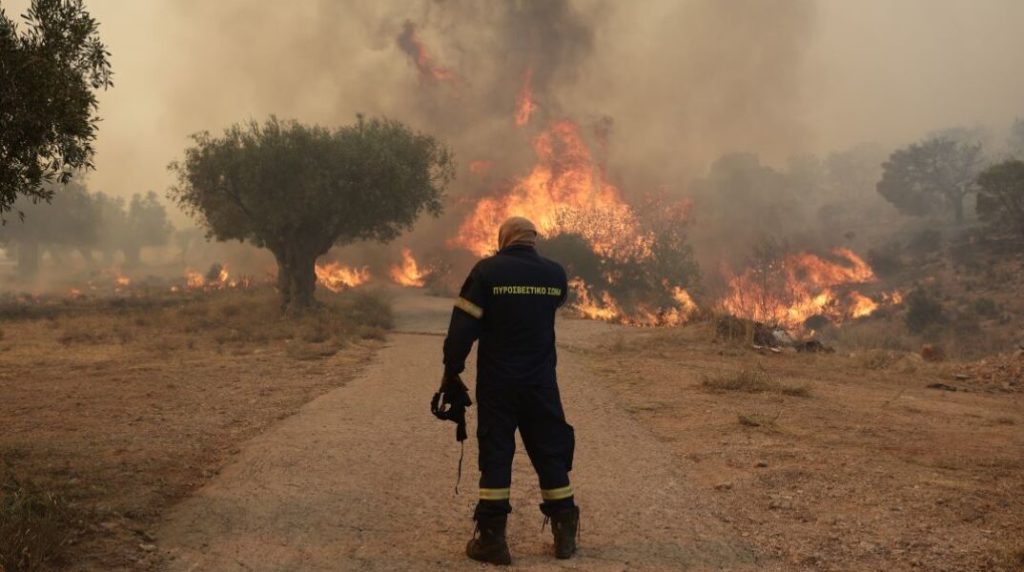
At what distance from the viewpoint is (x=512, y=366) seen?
5.40m

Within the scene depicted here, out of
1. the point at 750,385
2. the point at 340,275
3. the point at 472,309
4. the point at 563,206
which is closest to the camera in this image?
the point at 472,309

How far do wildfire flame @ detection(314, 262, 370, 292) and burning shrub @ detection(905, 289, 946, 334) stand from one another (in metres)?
32.9

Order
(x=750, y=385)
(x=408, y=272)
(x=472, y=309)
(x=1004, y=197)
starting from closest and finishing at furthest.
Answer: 1. (x=472, y=309)
2. (x=750, y=385)
3. (x=408, y=272)
4. (x=1004, y=197)

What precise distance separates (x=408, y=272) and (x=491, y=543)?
4448 cm

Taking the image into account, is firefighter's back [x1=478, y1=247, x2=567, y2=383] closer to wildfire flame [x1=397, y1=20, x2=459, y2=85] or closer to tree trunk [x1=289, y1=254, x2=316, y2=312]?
tree trunk [x1=289, y1=254, x2=316, y2=312]

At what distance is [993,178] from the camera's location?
1965 inches

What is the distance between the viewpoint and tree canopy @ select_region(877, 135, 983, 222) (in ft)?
243

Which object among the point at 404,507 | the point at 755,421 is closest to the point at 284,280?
the point at 755,421

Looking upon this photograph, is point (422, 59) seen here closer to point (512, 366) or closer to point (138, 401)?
point (138, 401)

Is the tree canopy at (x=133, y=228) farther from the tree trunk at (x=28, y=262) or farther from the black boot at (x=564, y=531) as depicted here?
the black boot at (x=564, y=531)

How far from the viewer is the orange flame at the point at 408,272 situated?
48188 millimetres

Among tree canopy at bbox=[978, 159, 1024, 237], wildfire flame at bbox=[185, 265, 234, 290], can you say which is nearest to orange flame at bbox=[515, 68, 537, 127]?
wildfire flame at bbox=[185, 265, 234, 290]

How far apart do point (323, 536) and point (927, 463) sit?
6.73m

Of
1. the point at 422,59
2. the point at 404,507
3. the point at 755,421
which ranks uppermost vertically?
the point at 422,59
